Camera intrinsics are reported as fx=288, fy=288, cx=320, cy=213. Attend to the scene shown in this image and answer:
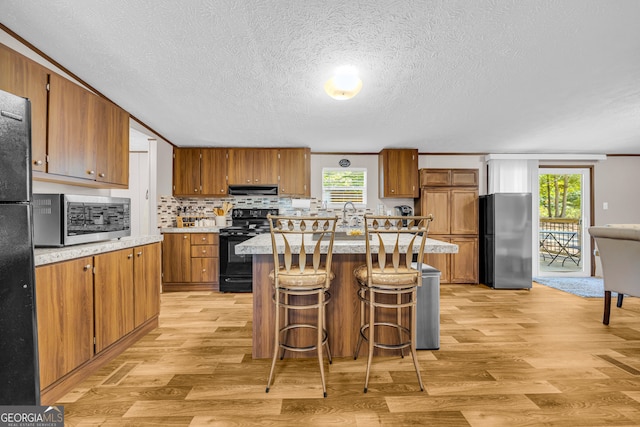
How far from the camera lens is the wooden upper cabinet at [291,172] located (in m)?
4.70

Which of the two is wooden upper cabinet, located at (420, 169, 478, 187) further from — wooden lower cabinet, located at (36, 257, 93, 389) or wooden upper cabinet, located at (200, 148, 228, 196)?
wooden lower cabinet, located at (36, 257, 93, 389)

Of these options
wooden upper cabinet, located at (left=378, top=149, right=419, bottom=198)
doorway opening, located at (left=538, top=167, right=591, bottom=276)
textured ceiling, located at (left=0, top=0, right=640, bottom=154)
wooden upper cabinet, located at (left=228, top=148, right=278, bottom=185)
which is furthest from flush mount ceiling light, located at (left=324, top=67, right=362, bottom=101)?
doorway opening, located at (left=538, top=167, right=591, bottom=276)

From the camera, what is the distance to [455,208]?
4.79 metres

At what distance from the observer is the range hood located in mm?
4648

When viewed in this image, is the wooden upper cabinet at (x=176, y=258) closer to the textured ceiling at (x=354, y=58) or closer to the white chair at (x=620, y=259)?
the textured ceiling at (x=354, y=58)

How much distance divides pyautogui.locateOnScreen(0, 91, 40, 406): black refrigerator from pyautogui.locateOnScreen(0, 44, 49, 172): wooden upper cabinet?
0.73m

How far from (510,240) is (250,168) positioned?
4.27 metres

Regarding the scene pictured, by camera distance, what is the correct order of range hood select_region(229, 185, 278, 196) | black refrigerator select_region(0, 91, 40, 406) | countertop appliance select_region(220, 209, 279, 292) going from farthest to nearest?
range hood select_region(229, 185, 278, 196) → countertop appliance select_region(220, 209, 279, 292) → black refrigerator select_region(0, 91, 40, 406)

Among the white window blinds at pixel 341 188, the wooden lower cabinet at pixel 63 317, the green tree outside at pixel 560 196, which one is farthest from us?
the green tree outside at pixel 560 196

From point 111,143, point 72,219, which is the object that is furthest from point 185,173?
point 72,219

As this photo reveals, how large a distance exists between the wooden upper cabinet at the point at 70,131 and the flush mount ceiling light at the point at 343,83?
1880mm

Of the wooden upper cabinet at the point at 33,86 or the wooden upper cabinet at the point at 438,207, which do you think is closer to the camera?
the wooden upper cabinet at the point at 33,86

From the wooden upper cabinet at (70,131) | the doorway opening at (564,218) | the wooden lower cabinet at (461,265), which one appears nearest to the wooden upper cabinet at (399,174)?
the wooden lower cabinet at (461,265)

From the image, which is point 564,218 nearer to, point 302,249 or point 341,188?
point 341,188
